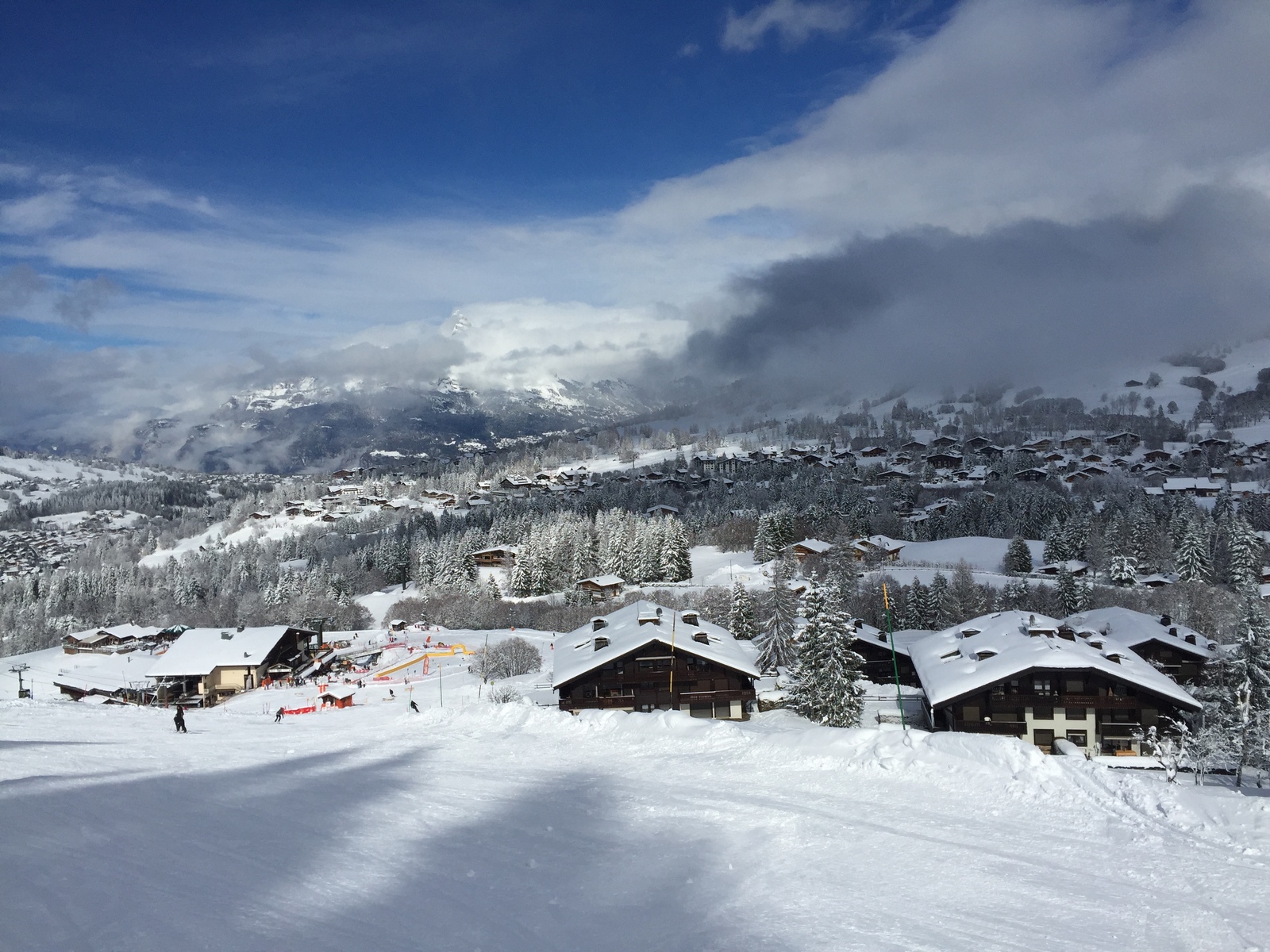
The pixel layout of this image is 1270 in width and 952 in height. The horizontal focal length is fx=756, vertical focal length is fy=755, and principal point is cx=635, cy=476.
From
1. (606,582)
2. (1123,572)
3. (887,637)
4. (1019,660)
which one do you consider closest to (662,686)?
(1019,660)

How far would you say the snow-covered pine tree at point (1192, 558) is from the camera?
7000 centimetres

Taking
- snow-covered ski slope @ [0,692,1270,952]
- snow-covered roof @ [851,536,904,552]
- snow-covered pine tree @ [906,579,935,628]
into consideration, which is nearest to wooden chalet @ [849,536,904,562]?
snow-covered roof @ [851,536,904,552]

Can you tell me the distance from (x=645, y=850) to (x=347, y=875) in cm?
398

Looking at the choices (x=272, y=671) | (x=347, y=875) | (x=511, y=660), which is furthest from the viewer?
(x=272, y=671)

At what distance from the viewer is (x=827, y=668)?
31.9 meters

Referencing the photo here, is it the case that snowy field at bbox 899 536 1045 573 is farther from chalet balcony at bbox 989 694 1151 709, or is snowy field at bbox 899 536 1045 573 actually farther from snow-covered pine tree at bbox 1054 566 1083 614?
chalet balcony at bbox 989 694 1151 709

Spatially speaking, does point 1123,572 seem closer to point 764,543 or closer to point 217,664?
point 764,543

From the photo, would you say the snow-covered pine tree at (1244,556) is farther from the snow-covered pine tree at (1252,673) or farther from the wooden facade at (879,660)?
the snow-covered pine tree at (1252,673)

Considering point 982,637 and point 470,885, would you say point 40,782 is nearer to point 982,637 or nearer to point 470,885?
point 470,885

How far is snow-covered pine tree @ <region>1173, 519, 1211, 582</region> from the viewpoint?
7000cm

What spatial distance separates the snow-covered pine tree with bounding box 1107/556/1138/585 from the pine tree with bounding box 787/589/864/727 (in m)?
51.9

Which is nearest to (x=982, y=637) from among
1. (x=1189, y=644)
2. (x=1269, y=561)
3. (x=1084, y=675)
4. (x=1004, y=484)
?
(x=1084, y=675)

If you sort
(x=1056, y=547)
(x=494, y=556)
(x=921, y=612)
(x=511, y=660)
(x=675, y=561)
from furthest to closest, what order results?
1. (x=494, y=556)
2. (x=675, y=561)
3. (x=1056, y=547)
4. (x=921, y=612)
5. (x=511, y=660)

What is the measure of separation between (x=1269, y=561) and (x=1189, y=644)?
40308 millimetres
